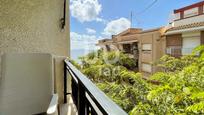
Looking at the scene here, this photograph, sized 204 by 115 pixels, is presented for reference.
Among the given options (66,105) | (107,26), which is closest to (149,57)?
(107,26)

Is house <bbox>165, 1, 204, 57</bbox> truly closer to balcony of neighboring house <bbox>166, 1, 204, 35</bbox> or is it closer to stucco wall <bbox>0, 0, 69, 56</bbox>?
balcony of neighboring house <bbox>166, 1, 204, 35</bbox>

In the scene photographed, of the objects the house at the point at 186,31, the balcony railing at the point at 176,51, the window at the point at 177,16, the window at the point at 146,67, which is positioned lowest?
the window at the point at 146,67

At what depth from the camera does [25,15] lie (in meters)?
2.54

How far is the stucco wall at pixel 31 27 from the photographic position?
7.71 feet

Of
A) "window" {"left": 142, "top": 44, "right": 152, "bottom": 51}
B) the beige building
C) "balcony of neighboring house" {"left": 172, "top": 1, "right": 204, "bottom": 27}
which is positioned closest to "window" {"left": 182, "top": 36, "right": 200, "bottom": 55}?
"balcony of neighboring house" {"left": 172, "top": 1, "right": 204, "bottom": 27}

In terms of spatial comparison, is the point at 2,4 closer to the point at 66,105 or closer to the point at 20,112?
the point at 20,112

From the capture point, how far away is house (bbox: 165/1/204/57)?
10.5 metres

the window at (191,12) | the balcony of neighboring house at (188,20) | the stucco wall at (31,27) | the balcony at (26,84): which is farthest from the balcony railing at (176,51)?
the balcony at (26,84)

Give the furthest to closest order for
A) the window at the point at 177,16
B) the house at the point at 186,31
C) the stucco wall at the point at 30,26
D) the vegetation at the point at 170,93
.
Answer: the window at the point at 177,16 < the house at the point at 186,31 < the stucco wall at the point at 30,26 < the vegetation at the point at 170,93

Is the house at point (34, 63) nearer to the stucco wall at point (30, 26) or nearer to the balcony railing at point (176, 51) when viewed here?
the stucco wall at point (30, 26)

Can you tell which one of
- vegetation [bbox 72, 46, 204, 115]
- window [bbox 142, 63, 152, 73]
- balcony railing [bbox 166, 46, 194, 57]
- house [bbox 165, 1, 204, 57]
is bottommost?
window [bbox 142, 63, 152, 73]

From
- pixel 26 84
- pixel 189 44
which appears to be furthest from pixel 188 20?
pixel 26 84

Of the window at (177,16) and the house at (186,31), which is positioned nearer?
the house at (186,31)

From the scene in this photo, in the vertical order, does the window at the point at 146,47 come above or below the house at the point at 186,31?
below
